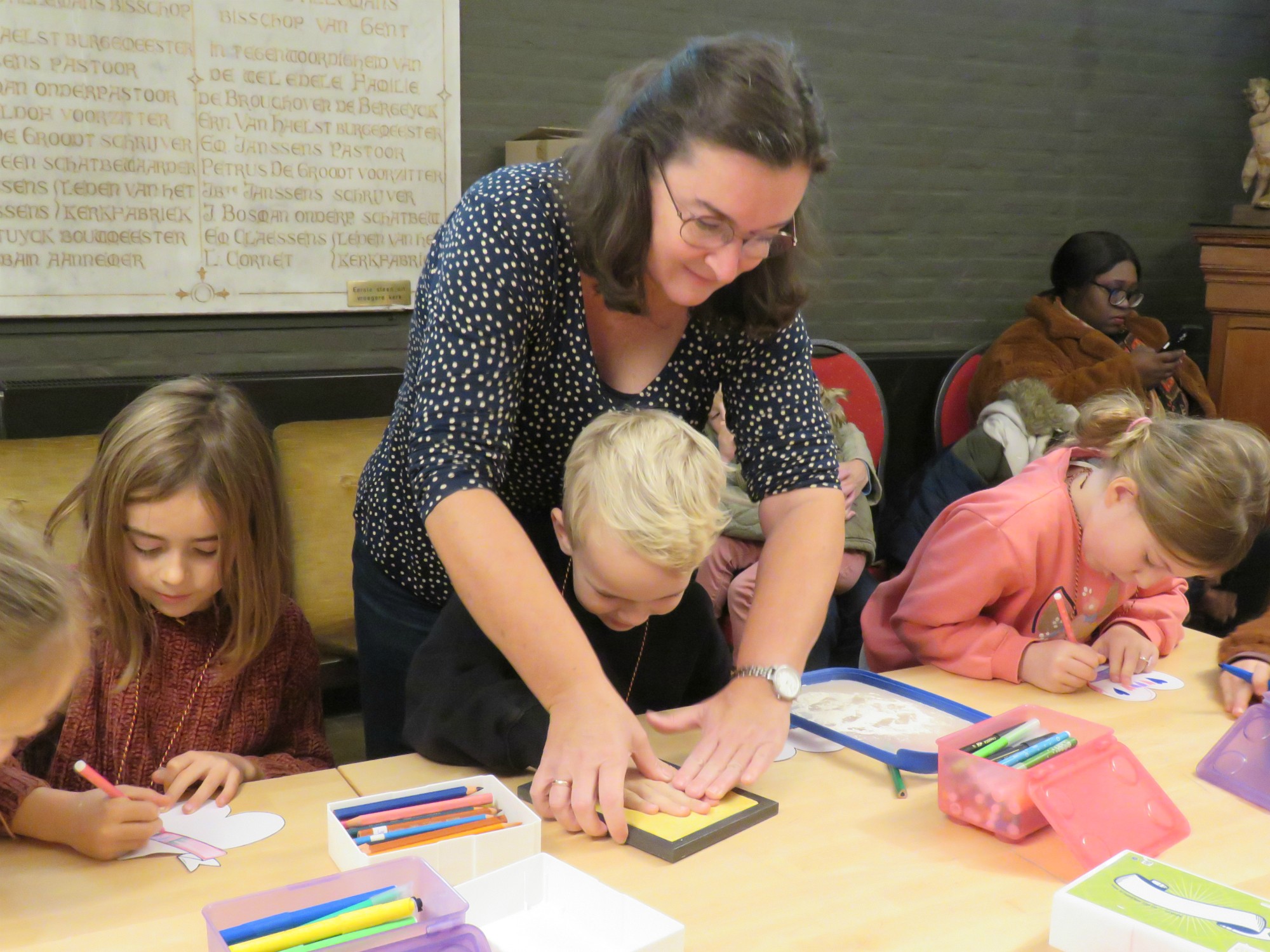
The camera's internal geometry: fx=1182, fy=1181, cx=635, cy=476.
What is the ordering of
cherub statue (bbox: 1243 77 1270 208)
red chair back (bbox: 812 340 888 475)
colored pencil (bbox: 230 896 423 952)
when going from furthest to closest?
1. cherub statue (bbox: 1243 77 1270 208)
2. red chair back (bbox: 812 340 888 475)
3. colored pencil (bbox: 230 896 423 952)

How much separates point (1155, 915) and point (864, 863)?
287 millimetres

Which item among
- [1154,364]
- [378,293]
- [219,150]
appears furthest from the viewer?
[1154,364]

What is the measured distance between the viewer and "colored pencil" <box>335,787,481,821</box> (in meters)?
1.17

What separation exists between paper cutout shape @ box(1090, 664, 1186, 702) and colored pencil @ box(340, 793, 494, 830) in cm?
100

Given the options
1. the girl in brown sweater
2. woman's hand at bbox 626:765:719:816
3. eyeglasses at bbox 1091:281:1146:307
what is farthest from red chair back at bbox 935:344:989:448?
woman's hand at bbox 626:765:719:816

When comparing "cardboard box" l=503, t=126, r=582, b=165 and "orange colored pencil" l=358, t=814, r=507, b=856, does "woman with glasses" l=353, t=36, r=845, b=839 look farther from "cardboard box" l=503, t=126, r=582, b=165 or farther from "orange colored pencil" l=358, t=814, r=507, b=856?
"cardboard box" l=503, t=126, r=582, b=165

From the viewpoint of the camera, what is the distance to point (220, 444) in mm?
1726

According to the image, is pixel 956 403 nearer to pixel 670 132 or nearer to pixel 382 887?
pixel 670 132

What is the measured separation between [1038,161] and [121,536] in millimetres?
3803

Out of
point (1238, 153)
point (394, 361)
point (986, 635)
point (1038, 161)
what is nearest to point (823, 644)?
point (986, 635)

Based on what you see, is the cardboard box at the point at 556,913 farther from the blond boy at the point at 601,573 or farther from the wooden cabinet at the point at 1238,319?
the wooden cabinet at the point at 1238,319

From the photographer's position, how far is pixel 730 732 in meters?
1.37

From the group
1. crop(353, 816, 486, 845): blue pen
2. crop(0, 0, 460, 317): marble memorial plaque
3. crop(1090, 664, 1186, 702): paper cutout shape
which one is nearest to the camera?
crop(353, 816, 486, 845): blue pen

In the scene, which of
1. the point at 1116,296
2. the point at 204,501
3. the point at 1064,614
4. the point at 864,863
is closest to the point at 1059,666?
the point at 1064,614
